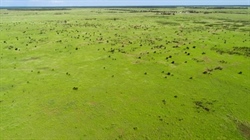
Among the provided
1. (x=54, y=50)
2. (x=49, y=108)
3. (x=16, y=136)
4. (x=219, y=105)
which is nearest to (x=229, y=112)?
(x=219, y=105)

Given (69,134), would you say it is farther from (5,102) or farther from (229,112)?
(229,112)

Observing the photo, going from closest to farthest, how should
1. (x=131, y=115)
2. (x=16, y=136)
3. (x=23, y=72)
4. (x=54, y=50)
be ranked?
(x=16, y=136), (x=131, y=115), (x=23, y=72), (x=54, y=50)

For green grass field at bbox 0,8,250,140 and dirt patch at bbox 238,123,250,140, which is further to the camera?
green grass field at bbox 0,8,250,140

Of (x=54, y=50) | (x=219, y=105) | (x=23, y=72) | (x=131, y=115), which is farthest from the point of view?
(x=54, y=50)

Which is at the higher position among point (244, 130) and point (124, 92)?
point (124, 92)

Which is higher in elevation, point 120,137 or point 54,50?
point 54,50

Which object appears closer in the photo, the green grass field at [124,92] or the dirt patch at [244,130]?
the dirt patch at [244,130]

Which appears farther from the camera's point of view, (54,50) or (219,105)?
(54,50)

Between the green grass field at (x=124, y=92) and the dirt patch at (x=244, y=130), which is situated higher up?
the green grass field at (x=124, y=92)

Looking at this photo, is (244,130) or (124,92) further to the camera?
(124,92)

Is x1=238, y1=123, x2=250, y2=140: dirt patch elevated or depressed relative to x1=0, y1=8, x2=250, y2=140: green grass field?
depressed
